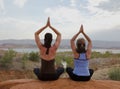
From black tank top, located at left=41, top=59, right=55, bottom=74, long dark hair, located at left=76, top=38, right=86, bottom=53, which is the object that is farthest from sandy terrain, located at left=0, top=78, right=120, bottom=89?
long dark hair, located at left=76, top=38, right=86, bottom=53

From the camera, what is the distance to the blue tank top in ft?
36.5

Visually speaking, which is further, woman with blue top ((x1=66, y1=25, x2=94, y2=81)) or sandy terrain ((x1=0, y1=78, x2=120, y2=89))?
woman with blue top ((x1=66, y1=25, x2=94, y2=81))

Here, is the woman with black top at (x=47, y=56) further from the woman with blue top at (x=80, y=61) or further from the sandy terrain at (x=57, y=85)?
the woman with blue top at (x=80, y=61)

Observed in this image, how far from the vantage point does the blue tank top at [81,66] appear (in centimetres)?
1112

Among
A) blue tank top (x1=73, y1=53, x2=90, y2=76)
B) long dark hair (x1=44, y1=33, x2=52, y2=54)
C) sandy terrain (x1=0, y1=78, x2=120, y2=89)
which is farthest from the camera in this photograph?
blue tank top (x1=73, y1=53, x2=90, y2=76)

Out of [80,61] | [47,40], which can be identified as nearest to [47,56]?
[47,40]

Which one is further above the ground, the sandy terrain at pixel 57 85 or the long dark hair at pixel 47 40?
the long dark hair at pixel 47 40

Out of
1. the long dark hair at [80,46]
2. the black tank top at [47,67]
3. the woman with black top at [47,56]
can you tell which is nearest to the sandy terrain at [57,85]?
the woman with black top at [47,56]

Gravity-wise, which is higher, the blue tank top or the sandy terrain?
the blue tank top

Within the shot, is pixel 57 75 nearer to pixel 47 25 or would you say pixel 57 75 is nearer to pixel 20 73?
pixel 47 25

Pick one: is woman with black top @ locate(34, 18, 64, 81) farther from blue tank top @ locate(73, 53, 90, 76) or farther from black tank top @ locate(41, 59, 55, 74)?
blue tank top @ locate(73, 53, 90, 76)

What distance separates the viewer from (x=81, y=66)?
36.6 ft

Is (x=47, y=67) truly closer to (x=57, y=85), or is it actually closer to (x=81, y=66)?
(x=57, y=85)

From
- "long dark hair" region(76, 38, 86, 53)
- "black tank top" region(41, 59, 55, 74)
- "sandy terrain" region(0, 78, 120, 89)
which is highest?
"long dark hair" region(76, 38, 86, 53)
